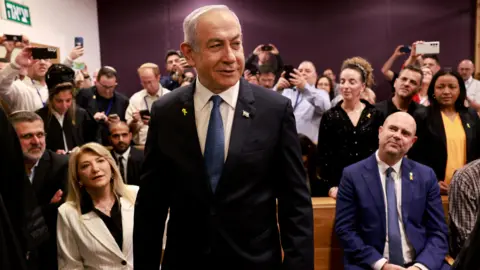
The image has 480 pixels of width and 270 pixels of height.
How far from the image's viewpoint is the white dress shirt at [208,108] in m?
1.26

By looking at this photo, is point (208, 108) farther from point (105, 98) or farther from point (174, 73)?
point (174, 73)

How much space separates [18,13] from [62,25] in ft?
3.73

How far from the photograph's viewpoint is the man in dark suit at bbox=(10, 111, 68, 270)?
2.35m

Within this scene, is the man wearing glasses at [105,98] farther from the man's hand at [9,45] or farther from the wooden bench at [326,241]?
the wooden bench at [326,241]

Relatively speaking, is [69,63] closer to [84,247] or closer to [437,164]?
[84,247]

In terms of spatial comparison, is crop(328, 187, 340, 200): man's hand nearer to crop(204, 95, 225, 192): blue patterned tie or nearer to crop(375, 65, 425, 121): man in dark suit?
crop(375, 65, 425, 121): man in dark suit

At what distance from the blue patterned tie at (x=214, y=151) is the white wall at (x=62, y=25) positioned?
433cm

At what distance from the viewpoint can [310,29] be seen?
765cm

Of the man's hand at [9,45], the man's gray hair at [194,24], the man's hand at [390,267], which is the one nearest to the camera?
the man's gray hair at [194,24]

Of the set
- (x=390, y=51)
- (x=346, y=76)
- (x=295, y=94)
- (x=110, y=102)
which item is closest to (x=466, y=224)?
(x=346, y=76)

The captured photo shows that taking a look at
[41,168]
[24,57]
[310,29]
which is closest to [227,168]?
[41,168]

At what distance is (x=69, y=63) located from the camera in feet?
13.2

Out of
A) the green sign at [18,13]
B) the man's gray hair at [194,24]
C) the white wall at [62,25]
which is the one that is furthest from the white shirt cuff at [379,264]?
the green sign at [18,13]

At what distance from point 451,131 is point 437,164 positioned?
23 cm
